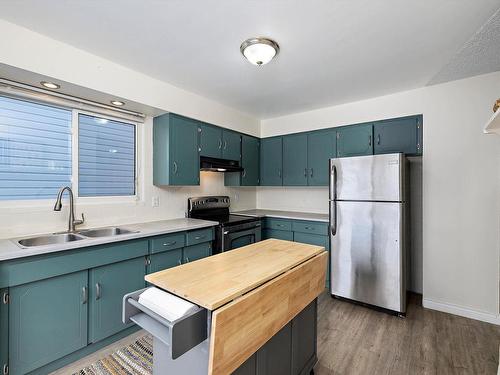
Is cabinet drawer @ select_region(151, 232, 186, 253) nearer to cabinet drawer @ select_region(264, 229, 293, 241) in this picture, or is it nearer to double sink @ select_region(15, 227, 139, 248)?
double sink @ select_region(15, 227, 139, 248)

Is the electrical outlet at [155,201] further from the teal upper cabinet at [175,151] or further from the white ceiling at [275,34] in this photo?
the white ceiling at [275,34]

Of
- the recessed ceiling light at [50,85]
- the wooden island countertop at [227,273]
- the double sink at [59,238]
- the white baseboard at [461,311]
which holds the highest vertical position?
the recessed ceiling light at [50,85]

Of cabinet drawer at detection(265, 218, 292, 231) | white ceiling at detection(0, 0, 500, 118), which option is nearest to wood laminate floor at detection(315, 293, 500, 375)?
cabinet drawer at detection(265, 218, 292, 231)

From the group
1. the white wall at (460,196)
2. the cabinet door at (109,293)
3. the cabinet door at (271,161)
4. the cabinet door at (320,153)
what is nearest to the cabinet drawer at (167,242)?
the cabinet door at (109,293)

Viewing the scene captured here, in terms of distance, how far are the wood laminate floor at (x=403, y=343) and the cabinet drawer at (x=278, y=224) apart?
3.97 ft

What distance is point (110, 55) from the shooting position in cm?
224

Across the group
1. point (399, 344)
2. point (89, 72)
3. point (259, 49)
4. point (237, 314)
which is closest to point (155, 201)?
point (89, 72)

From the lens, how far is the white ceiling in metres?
1.64

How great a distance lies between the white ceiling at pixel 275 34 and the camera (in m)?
1.64

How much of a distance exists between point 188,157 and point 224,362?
2.47 meters

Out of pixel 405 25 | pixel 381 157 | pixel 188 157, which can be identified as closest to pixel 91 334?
pixel 188 157

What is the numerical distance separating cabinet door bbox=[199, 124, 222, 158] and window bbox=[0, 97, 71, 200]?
1.44m

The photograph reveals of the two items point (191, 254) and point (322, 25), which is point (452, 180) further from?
point (191, 254)

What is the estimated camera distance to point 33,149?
2.23m
